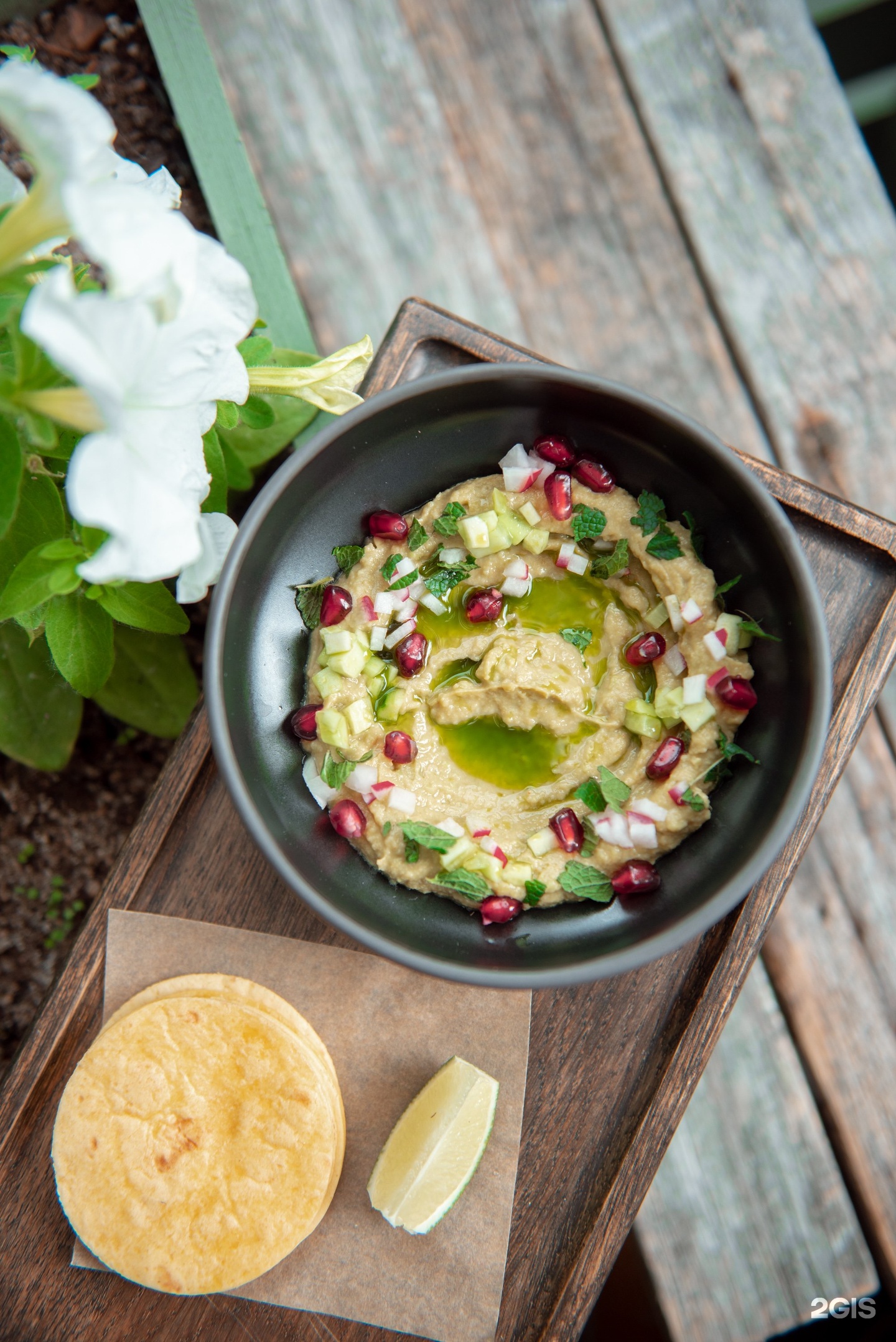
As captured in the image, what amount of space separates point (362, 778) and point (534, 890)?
0.44m

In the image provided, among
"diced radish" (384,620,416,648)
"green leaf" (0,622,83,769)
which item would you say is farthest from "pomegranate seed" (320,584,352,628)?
"green leaf" (0,622,83,769)

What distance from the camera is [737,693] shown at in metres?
1.92

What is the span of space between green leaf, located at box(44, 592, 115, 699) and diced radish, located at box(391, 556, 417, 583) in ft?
2.05

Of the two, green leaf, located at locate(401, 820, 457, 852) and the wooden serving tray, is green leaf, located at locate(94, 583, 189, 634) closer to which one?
the wooden serving tray

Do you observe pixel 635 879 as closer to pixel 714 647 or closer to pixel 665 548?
pixel 714 647

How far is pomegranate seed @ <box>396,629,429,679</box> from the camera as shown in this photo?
2.07 m

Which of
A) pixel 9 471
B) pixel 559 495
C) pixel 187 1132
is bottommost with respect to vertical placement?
pixel 187 1132

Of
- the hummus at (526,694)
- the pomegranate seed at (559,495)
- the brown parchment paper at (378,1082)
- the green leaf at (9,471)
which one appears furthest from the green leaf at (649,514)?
the green leaf at (9,471)

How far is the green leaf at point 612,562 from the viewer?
204 centimetres

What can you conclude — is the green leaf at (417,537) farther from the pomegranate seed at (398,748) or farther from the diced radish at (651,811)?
the diced radish at (651,811)

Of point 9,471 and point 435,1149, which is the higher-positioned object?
point 9,471

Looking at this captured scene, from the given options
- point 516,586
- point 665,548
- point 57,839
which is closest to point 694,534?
point 665,548

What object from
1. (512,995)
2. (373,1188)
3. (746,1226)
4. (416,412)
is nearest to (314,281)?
(416,412)

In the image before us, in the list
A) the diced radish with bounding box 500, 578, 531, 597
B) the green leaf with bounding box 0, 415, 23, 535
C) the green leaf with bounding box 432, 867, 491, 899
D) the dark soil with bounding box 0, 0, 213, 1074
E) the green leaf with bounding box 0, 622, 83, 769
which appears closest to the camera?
the green leaf with bounding box 0, 415, 23, 535
